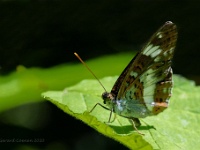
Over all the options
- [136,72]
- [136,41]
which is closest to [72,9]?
[136,41]

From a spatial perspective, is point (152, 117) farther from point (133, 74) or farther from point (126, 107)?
point (133, 74)

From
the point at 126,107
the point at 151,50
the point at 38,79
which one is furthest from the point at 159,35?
the point at 38,79

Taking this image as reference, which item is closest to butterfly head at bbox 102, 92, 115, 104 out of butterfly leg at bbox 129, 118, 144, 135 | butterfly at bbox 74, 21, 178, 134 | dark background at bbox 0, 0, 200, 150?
butterfly at bbox 74, 21, 178, 134

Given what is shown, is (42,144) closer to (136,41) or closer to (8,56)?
(8,56)

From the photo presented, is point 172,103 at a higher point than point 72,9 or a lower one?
lower

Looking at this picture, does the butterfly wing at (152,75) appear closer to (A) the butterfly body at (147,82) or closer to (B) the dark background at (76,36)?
(A) the butterfly body at (147,82)

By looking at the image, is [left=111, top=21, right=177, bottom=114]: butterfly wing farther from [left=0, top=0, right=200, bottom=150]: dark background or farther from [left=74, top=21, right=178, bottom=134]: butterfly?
[left=0, top=0, right=200, bottom=150]: dark background
